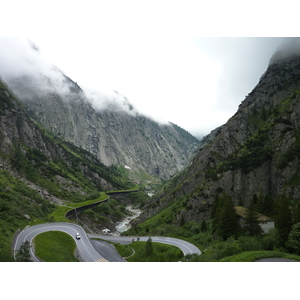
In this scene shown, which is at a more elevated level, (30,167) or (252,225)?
(30,167)

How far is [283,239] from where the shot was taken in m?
31.0

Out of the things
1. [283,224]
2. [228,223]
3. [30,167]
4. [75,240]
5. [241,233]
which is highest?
[30,167]

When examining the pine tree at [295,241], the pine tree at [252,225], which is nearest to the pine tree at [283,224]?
the pine tree at [295,241]

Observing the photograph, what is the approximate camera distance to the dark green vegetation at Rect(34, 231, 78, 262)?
28.6 m

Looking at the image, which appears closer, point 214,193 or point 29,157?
point 214,193

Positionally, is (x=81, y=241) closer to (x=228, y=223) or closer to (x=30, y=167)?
(x=228, y=223)

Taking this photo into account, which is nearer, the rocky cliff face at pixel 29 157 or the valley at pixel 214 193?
the valley at pixel 214 193

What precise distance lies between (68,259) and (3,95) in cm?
13436

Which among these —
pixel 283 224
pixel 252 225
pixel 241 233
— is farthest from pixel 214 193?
pixel 283 224

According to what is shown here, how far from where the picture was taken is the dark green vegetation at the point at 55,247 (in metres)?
28.6

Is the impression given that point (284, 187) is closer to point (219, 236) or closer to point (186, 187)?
point (219, 236)

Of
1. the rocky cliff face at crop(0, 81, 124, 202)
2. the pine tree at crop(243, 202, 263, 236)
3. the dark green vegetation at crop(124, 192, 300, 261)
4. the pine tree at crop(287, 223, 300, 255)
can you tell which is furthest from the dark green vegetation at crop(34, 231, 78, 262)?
the rocky cliff face at crop(0, 81, 124, 202)

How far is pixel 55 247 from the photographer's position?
32.1 m

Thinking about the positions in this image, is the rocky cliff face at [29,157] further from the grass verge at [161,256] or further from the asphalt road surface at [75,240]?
the grass verge at [161,256]
